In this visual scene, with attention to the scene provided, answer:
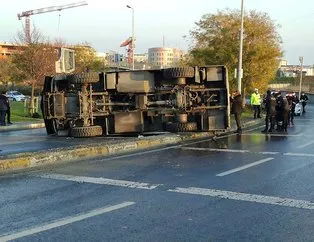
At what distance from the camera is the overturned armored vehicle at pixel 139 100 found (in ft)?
45.2

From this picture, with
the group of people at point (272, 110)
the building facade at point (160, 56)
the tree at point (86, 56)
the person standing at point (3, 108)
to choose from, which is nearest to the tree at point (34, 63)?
the person standing at point (3, 108)

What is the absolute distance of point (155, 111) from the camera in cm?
1432

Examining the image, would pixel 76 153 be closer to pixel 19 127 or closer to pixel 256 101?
pixel 19 127

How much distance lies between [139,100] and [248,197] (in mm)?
7699

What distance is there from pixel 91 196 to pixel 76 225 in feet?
4.80

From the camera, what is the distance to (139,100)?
14.1m

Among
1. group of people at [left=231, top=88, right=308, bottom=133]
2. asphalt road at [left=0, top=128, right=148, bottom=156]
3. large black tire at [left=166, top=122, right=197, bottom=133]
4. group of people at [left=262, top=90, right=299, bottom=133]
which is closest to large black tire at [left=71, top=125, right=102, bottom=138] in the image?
asphalt road at [left=0, top=128, right=148, bottom=156]

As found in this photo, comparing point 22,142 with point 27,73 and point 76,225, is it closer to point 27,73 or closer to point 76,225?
point 76,225

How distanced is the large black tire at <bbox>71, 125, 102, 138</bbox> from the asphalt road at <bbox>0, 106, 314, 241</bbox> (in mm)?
3229

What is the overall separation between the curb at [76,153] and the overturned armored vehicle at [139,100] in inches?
34.6

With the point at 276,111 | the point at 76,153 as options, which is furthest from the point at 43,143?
the point at 276,111

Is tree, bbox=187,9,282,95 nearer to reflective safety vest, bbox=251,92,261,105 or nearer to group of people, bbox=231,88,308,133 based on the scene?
reflective safety vest, bbox=251,92,261,105

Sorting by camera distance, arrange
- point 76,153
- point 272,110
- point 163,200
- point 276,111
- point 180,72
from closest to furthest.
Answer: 1. point 163,200
2. point 76,153
3. point 180,72
4. point 272,110
5. point 276,111

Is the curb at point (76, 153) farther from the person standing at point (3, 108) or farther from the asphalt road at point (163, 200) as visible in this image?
the person standing at point (3, 108)
